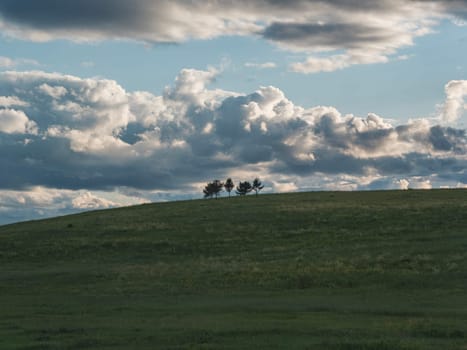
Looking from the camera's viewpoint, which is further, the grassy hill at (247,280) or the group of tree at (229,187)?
the group of tree at (229,187)

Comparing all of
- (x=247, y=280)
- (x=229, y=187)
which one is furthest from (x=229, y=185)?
(x=247, y=280)

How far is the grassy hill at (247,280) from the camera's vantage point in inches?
1040

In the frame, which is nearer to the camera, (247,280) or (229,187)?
(247,280)

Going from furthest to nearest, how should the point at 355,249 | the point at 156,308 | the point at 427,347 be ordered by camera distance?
the point at 355,249 → the point at 156,308 → the point at 427,347

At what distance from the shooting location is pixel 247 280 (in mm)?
49281

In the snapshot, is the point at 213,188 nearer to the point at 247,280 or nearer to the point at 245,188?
the point at 245,188

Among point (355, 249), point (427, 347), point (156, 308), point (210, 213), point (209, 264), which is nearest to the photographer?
point (427, 347)

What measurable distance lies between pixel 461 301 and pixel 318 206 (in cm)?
6497

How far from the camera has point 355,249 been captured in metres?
63.3

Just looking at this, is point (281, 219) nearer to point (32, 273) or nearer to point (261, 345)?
point (32, 273)

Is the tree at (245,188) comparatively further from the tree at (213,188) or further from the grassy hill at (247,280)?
the grassy hill at (247,280)

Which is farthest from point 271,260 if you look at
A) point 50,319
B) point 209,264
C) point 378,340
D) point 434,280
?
point 378,340

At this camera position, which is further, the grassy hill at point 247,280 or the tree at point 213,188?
the tree at point 213,188

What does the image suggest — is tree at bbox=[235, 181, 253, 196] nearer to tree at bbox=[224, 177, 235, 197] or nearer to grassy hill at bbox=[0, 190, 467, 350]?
tree at bbox=[224, 177, 235, 197]
